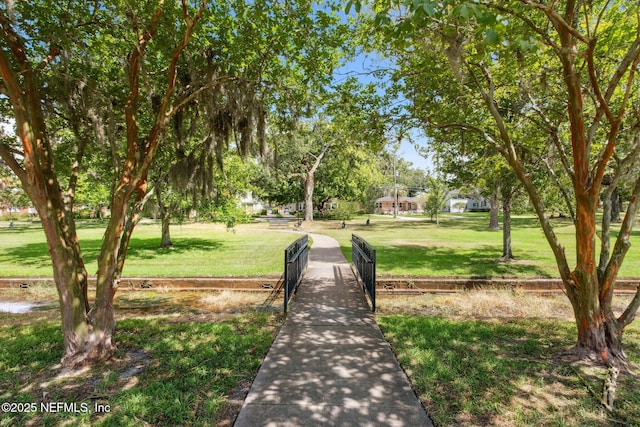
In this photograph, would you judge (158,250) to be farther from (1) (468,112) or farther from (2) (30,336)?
(1) (468,112)

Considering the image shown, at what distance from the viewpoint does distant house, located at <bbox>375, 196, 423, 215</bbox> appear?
62.7 m

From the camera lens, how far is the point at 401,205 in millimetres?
68250

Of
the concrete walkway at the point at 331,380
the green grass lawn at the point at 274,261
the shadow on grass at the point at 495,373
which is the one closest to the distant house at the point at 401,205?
the green grass lawn at the point at 274,261

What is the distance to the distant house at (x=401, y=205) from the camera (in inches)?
2468

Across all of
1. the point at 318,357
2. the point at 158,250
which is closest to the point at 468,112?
the point at 318,357

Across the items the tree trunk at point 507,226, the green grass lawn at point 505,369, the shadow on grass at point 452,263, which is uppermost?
the tree trunk at point 507,226

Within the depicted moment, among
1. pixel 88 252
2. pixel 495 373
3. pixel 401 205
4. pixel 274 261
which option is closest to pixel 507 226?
pixel 274 261

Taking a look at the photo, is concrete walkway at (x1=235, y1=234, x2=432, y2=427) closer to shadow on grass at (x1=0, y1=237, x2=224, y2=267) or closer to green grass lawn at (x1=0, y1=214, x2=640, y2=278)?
green grass lawn at (x1=0, y1=214, x2=640, y2=278)

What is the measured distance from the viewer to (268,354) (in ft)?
12.2

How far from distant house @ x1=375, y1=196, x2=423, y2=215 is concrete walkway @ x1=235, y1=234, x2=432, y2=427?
5686 centimetres

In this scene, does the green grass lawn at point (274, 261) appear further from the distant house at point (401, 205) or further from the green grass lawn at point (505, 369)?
the distant house at point (401, 205)

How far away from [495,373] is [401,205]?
66.9 m

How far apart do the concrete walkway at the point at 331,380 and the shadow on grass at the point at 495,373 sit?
0.24 m

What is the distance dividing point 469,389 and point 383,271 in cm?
587
